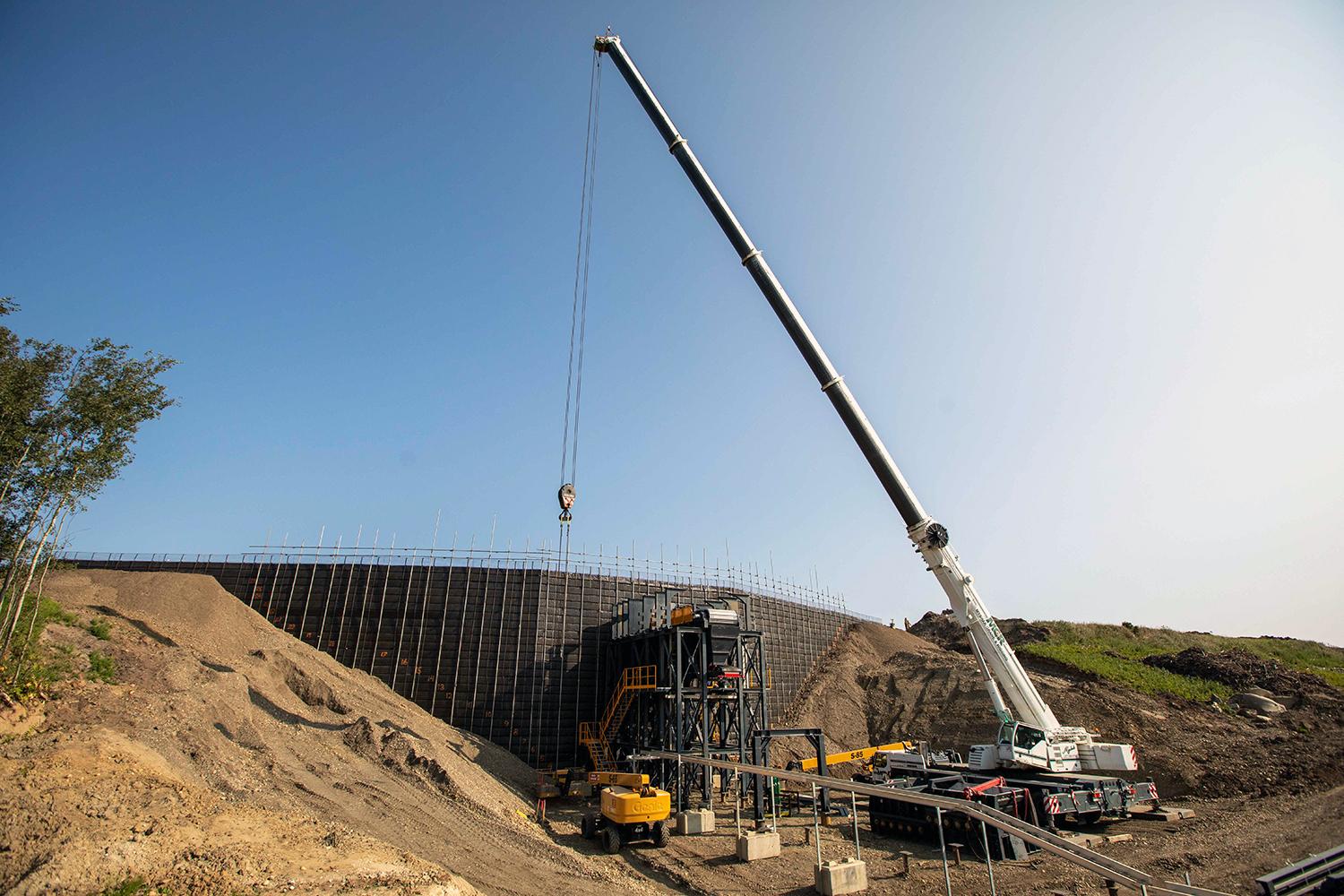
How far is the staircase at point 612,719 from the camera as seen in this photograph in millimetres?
27875

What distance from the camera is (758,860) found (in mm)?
17297

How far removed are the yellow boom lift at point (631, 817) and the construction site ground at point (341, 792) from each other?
50 centimetres

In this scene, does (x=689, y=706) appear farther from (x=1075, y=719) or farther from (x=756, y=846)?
(x=1075, y=719)

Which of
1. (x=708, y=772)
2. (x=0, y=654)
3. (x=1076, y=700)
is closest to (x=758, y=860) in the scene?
(x=708, y=772)

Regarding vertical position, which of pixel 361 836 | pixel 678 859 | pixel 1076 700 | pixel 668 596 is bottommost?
pixel 678 859

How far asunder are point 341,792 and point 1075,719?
1401 inches

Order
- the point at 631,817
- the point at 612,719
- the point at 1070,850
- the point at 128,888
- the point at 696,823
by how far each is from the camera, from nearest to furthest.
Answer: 1. the point at 1070,850
2. the point at 128,888
3. the point at 631,817
4. the point at 696,823
5. the point at 612,719

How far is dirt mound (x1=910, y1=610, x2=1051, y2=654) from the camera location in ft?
174

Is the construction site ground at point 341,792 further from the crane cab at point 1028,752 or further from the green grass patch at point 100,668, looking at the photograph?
the crane cab at point 1028,752

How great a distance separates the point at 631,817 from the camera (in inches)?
727

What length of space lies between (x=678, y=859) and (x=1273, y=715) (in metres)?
34.6

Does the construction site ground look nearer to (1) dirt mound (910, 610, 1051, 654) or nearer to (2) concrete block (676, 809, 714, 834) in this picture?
(2) concrete block (676, 809, 714, 834)

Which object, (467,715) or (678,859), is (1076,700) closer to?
(678,859)

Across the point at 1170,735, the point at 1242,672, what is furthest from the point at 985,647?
the point at 1242,672
